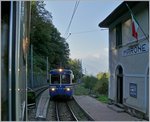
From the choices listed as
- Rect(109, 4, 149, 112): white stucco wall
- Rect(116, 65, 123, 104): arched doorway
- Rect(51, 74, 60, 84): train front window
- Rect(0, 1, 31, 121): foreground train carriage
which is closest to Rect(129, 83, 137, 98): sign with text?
Rect(109, 4, 149, 112): white stucco wall

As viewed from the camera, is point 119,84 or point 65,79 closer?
point 119,84

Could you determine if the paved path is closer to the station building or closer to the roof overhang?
the station building

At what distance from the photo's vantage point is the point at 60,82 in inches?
1261

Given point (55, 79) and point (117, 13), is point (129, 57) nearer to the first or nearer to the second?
point (117, 13)

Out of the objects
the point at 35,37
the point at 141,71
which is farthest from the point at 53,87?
the point at 35,37

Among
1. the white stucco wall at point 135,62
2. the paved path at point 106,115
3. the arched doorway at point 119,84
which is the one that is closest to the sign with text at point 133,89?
the white stucco wall at point 135,62

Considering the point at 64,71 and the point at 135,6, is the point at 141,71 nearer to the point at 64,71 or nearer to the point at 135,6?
the point at 135,6

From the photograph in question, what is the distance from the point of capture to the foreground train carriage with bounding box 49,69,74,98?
31.8m

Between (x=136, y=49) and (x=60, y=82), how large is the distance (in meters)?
13.5

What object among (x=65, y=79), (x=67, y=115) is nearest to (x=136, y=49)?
A: (x=67, y=115)

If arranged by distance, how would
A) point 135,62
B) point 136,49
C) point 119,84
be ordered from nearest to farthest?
point 136,49 < point 135,62 < point 119,84

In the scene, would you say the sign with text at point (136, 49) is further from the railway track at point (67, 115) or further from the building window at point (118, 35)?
the railway track at point (67, 115)

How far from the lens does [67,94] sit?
32.4 metres

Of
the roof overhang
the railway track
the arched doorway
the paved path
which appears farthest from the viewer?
the arched doorway
